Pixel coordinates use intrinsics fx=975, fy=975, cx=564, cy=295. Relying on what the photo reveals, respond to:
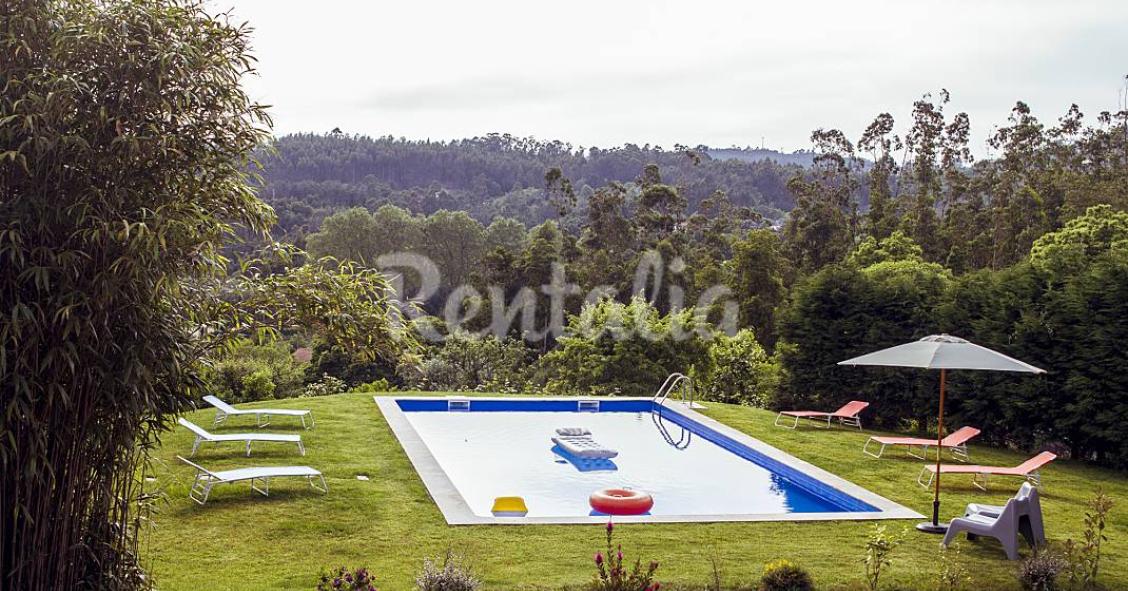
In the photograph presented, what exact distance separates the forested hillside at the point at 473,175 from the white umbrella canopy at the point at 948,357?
41406mm

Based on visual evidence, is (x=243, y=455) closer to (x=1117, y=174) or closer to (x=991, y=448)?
(x=991, y=448)

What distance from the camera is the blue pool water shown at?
36.0 feet

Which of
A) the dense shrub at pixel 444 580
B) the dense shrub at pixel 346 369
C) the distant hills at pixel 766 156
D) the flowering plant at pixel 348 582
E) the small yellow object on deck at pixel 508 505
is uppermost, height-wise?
the distant hills at pixel 766 156

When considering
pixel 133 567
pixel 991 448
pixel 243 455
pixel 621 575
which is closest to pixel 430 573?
pixel 621 575

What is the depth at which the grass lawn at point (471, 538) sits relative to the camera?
673 centimetres

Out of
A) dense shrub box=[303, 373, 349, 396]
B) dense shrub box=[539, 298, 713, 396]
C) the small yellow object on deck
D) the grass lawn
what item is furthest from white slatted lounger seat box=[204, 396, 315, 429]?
dense shrub box=[539, 298, 713, 396]

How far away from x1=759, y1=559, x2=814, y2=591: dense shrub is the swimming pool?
221 centimetres

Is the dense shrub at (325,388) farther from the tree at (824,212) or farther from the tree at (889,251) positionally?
the tree at (824,212)

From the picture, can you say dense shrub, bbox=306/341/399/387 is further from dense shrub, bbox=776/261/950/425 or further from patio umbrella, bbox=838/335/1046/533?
patio umbrella, bbox=838/335/1046/533

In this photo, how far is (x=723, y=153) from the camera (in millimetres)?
66188

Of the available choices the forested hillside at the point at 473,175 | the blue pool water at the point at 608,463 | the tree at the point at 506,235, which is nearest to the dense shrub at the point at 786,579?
the blue pool water at the point at 608,463

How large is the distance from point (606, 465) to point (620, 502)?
2893mm

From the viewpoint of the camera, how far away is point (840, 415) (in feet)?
45.2

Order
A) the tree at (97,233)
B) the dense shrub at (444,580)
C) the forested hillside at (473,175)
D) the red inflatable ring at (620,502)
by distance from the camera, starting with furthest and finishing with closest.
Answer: the forested hillside at (473,175), the red inflatable ring at (620,502), the dense shrub at (444,580), the tree at (97,233)
